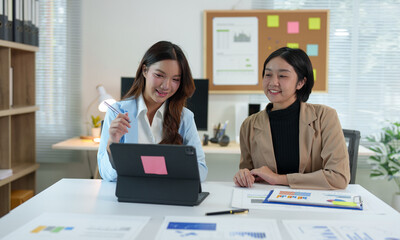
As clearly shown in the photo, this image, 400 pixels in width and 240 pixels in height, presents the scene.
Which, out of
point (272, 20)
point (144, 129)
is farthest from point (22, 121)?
point (272, 20)

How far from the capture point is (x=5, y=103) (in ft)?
9.73

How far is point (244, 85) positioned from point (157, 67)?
1877 mm

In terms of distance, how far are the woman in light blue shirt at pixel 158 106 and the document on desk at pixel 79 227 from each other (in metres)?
0.45

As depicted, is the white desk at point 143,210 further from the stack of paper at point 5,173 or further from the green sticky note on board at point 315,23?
the green sticky note on board at point 315,23

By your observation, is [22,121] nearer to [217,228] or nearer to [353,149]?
[353,149]

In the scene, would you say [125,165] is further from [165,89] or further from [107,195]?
[165,89]

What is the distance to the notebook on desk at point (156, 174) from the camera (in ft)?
4.36

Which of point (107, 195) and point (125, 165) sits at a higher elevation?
point (125, 165)

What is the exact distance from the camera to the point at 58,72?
369 cm

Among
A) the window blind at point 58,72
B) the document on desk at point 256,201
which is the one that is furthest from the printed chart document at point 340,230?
the window blind at point 58,72

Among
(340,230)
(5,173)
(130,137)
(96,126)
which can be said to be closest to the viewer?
(340,230)

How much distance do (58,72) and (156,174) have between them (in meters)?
2.61

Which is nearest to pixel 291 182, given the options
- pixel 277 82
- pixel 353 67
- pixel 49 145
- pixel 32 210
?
pixel 277 82

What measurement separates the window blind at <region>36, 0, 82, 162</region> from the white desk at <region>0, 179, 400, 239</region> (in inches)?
89.4
